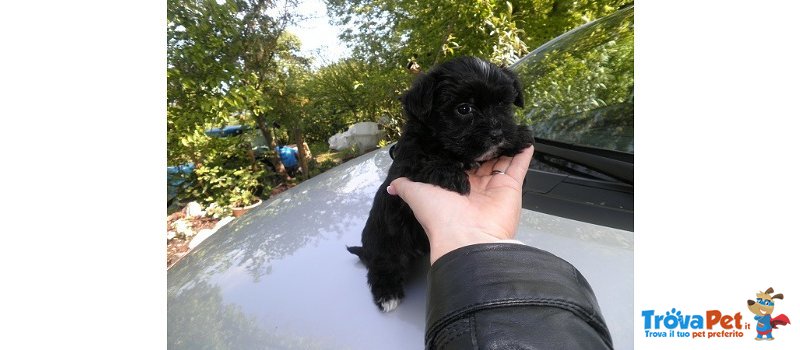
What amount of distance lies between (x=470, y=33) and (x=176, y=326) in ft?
21.3

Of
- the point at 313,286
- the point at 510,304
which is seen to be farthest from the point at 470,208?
the point at 313,286

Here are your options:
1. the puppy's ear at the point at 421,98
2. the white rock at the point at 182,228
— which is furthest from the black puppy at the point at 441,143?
the white rock at the point at 182,228

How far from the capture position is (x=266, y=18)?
776 centimetres

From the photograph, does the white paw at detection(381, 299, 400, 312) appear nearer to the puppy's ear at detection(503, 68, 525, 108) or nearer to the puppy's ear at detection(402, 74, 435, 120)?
the puppy's ear at detection(402, 74, 435, 120)

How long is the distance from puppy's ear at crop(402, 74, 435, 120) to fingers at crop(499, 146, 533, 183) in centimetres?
56

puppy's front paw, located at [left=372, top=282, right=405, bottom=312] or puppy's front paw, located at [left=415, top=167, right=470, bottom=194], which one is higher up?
puppy's front paw, located at [left=415, top=167, right=470, bottom=194]

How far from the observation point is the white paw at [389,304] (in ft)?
5.43

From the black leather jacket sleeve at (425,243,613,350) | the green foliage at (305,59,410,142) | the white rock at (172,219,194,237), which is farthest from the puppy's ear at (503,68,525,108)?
the green foliage at (305,59,410,142)

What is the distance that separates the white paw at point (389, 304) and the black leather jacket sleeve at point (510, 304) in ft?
1.55

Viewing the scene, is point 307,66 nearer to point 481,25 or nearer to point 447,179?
point 481,25

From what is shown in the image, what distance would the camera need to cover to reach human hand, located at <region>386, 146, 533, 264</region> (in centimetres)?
153
